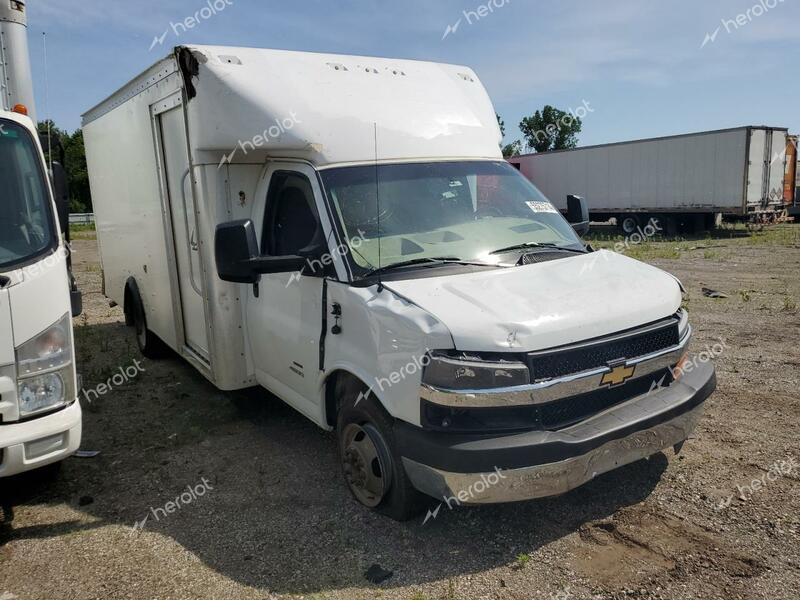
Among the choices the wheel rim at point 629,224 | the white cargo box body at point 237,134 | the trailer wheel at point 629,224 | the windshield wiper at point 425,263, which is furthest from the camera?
the wheel rim at point 629,224

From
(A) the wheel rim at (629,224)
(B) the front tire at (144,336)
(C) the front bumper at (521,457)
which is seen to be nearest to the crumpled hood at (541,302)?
(C) the front bumper at (521,457)

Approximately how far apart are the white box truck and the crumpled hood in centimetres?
1566

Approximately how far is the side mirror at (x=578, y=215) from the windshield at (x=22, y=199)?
157 inches

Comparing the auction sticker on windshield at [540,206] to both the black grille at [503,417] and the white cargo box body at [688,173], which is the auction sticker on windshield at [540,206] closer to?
the black grille at [503,417]

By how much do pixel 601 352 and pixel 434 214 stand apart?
1446 mm

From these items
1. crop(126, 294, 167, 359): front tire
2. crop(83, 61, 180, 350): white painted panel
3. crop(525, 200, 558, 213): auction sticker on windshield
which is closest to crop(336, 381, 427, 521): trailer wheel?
crop(525, 200, 558, 213): auction sticker on windshield

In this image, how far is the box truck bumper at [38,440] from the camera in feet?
11.3

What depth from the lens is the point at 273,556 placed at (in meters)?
3.53

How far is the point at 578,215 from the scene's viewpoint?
555cm

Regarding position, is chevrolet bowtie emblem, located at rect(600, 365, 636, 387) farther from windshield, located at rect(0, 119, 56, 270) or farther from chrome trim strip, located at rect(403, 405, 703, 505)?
windshield, located at rect(0, 119, 56, 270)

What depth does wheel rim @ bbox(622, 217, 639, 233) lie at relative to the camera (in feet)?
80.5

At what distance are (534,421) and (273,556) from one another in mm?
1631

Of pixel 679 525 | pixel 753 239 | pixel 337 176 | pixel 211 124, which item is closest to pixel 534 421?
pixel 679 525

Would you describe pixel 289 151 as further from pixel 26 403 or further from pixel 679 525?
pixel 679 525
